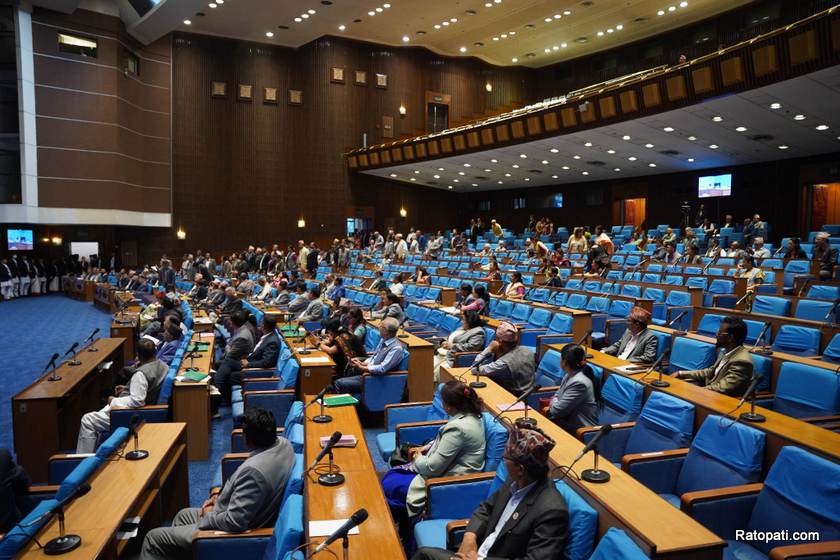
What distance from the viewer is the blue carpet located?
7.41 metres

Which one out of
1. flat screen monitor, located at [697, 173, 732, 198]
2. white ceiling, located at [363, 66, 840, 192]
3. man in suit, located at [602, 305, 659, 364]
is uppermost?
white ceiling, located at [363, 66, 840, 192]

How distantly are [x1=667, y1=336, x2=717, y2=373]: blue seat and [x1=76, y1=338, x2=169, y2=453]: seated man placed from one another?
4726 millimetres

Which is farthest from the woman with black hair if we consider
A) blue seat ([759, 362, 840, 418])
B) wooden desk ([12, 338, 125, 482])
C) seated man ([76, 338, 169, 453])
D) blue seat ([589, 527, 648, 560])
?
wooden desk ([12, 338, 125, 482])

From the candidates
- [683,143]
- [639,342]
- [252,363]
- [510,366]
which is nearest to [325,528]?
[510,366]

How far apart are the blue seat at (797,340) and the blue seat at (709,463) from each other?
3056 mm

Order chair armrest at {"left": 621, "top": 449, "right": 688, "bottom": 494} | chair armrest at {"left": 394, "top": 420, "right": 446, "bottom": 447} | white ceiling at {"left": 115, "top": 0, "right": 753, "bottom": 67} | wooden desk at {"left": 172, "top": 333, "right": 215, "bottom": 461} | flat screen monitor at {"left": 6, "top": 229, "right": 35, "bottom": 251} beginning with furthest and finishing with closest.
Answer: white ceiling at {"left": 115, "top": 0, "right": 753, "bottom": 67}
flat screen monitor at {"left": 6, "top": 229, "right": 35, "bottom": 251}
wooden desk at {"left": 172, "top": 333, "right": 215, "bottom": 461}
chair armrest at {"left": 394, "top": 420, "right": 446, "bottom": 447}
chair armrest at {"left": 621, "top": 449, "right": 688, "bottom": 494}

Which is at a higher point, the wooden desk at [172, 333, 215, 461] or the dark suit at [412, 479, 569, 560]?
the dark suit at [412, 479, 569, 560]

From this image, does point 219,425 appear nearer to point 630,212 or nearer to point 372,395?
point 372,395

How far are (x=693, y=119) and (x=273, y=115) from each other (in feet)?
55.5

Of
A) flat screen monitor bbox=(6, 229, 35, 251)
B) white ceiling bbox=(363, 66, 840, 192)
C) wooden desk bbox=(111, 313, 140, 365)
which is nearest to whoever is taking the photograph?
wooden desk bbox=(111, 313, 140, 365)

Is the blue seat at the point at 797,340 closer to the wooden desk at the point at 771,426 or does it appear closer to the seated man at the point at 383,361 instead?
the wooden desk at the point at 771,426

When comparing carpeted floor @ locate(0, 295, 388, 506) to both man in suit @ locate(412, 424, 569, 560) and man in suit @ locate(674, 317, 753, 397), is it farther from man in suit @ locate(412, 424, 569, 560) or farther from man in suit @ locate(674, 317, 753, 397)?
man in suit @ locate(674, 317, 753, 397)

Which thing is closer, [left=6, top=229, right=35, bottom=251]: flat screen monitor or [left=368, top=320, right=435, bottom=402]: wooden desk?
[left=368, top=320, right=435, bottom=402]: wooden desk

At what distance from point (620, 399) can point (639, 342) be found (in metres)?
1.09
